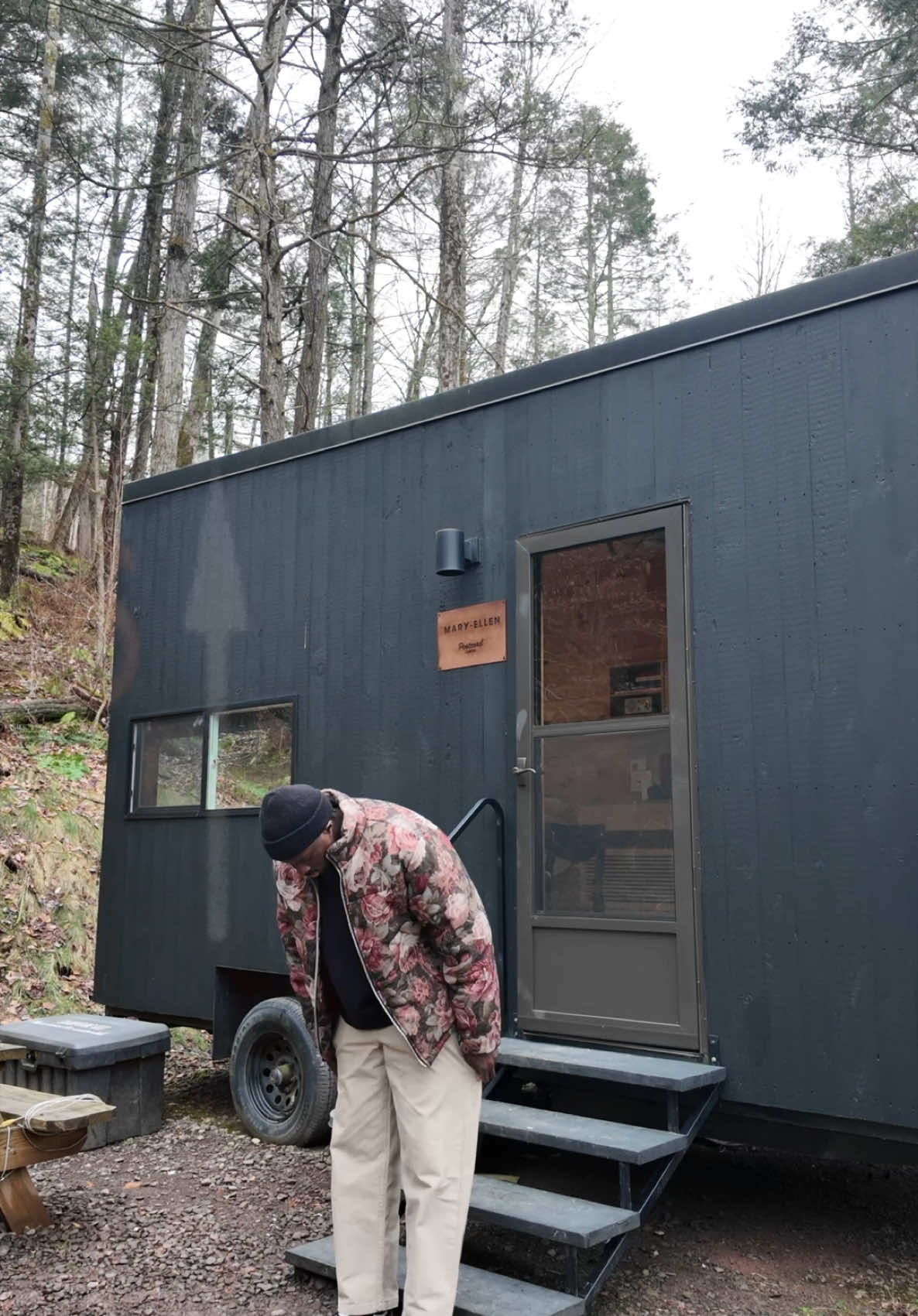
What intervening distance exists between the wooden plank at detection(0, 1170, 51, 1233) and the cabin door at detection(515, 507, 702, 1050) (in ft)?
5.91

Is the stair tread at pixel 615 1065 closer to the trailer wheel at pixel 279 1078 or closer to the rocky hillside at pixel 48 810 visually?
the trailer wheel at pixel 279 1078

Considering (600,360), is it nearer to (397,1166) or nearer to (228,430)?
(397,1166)

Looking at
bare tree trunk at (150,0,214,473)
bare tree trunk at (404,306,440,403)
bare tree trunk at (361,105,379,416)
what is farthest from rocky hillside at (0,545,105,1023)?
bare tree trunk at (404,306,440,403)

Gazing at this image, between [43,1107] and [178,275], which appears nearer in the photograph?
[43,1107]

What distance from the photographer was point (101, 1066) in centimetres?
493

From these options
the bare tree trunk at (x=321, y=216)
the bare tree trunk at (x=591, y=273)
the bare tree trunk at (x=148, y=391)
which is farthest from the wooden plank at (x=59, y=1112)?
the bare tree trunk at (x=591, y=273)

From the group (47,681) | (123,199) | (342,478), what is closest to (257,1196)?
(342,478)

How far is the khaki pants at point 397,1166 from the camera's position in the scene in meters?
2.85

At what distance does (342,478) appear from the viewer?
5.20m

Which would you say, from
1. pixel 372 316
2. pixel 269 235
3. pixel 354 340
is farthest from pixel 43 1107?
pixel 354 340

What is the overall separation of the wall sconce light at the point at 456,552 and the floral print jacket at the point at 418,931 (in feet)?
5.87

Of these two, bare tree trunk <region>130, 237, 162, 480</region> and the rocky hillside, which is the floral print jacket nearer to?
the rocky hillside

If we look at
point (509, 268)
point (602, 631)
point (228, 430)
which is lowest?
point (602, 631)

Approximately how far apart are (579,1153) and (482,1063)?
2.88 feet
